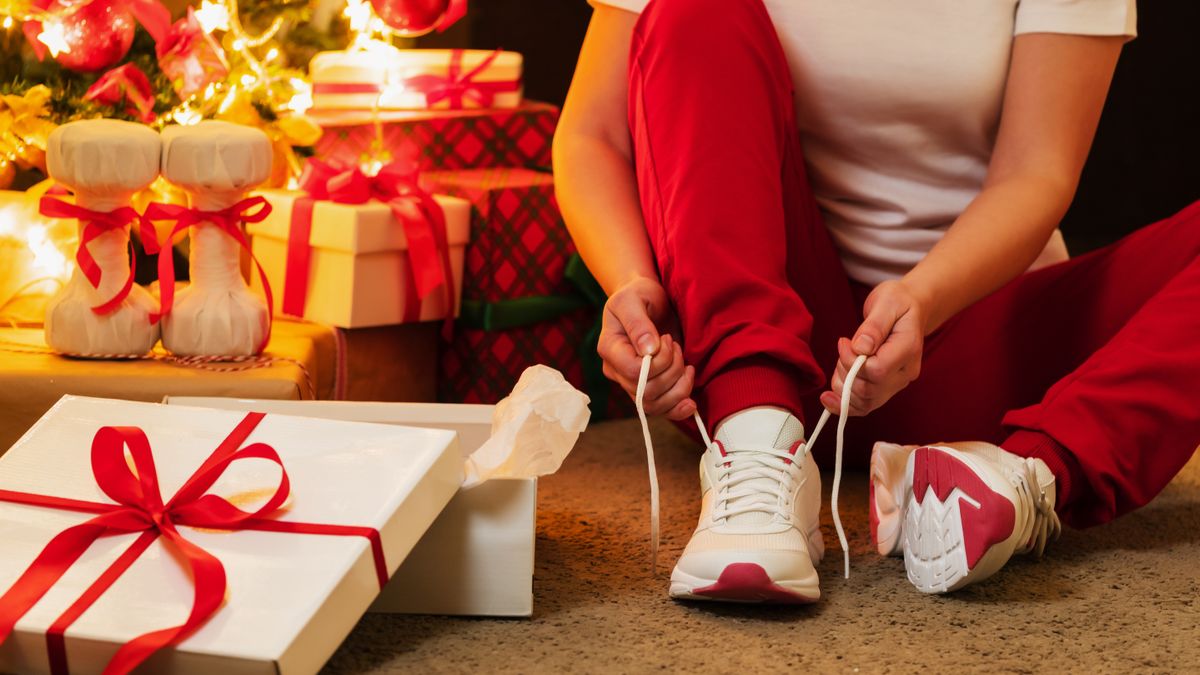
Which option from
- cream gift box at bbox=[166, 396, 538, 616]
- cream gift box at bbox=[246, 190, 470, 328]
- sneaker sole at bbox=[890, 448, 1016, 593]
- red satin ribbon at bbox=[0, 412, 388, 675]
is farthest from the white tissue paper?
cream gift box at bbox=[246, 190, 470, 328]

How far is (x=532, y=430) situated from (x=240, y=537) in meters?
0.21

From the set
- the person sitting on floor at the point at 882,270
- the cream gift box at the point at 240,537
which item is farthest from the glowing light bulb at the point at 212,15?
the cream gift box at the point at 240,537

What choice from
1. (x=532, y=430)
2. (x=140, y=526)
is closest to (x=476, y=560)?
(x=532, y=430)

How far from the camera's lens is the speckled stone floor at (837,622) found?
33.7 inches

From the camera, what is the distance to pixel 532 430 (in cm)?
92

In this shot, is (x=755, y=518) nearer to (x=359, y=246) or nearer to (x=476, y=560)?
(x=476, y=560)

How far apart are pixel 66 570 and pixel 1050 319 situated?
837 mm

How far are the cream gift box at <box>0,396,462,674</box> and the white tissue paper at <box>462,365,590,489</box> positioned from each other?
23 millimetres

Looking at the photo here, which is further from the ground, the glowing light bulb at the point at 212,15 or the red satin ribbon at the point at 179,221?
the glowing light bulb at the point at 212,15

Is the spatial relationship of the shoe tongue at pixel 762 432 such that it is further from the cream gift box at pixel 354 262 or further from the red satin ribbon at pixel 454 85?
the red satin ribbon at pixel 454 85

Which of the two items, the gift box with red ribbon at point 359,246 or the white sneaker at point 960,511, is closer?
the white sneaker at point 960,511

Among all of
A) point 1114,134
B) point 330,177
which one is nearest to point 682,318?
point 330,177

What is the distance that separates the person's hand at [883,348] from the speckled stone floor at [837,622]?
14 cm

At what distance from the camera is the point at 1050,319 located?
→ 1199 millimetres
